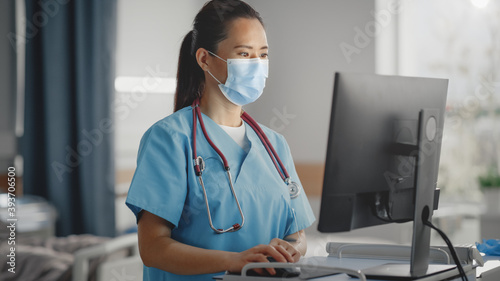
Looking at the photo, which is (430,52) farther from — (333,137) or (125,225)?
(333,137)

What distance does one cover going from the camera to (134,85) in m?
3.38

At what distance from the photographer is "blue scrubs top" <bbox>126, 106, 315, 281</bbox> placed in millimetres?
1234

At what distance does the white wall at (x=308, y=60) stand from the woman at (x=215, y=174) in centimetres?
212

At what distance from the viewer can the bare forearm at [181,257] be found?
1.10 m

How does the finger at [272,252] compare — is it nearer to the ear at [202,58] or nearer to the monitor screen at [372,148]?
the monitor screen at [372,148]

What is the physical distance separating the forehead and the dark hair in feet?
0.04

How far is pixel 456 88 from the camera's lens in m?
3.36

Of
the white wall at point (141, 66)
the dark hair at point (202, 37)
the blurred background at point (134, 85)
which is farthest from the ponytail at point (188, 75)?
the white wall at point (141, 66)

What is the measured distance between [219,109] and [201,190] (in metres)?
0.28

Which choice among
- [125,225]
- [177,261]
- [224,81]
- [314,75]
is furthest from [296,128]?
[177,261]

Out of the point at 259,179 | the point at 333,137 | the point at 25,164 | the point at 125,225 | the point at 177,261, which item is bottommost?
the point at 125,225

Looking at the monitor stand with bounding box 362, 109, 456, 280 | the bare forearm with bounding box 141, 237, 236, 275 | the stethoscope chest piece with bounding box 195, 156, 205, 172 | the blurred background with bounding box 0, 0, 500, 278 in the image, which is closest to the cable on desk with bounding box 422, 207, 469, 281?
the monitor stand with bounding box 362, 109, 456, 280

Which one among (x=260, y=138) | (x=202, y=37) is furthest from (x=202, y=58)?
(x=260, y=138)

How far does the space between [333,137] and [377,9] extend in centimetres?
271
